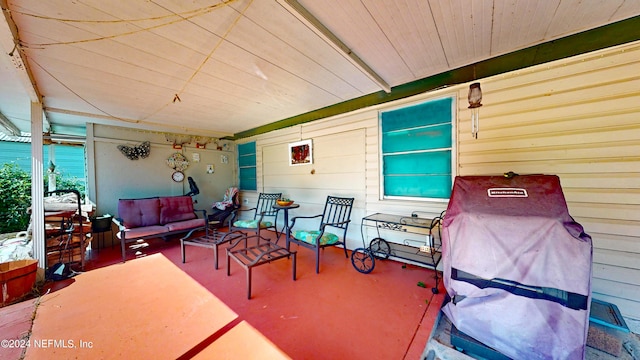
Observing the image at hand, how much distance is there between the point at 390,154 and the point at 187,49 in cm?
276

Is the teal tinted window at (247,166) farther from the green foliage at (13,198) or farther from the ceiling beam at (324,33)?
the green foliage at (13,198)

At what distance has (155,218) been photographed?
4.27 meters

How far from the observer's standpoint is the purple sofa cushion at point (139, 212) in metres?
3.98

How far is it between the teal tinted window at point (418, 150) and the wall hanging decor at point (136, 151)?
5028mm

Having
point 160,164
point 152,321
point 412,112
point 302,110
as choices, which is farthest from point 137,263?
point 412,112

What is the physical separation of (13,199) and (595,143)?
955cm

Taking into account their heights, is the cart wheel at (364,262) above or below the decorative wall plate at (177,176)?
below

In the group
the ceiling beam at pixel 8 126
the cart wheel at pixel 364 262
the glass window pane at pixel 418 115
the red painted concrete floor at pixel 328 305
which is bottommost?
the red painted concrete floor at pixel 328 305

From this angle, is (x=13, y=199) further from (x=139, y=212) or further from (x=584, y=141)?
(x=584, y=141)

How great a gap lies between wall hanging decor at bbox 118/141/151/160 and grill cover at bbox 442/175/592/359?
5.83 m

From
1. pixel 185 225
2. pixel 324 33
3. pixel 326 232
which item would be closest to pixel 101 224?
pixel 185 225

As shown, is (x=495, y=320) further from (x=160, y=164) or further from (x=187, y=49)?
(x=160, y=164)

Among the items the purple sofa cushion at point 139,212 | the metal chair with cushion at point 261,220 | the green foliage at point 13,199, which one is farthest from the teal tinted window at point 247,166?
the green foliage at point 13,199

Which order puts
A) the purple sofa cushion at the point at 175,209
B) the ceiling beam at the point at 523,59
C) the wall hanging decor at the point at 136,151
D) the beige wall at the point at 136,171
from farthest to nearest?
the wall hanging decor at the point at 136,151, the purple sofa cushion at the point at 175,209, the beige wall at the point at 136,171, the ceiling beam at the point at 523,59
